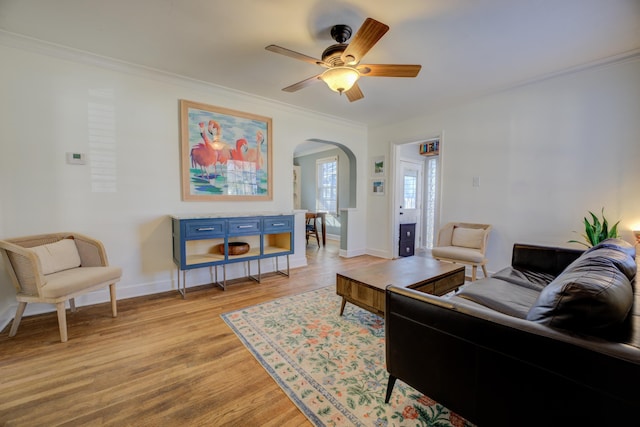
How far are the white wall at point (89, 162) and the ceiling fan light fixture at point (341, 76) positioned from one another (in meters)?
1.82

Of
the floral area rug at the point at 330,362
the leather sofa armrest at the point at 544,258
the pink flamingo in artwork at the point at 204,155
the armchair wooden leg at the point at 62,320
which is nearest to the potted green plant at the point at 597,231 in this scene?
the leather sofa armrest at the point at 544,258

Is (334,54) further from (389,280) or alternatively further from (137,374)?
(137,374)

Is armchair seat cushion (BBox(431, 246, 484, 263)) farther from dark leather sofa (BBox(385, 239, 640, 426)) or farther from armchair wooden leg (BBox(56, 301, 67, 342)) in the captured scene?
armchair wooden leg (BBox(56, 301, 67, 342))

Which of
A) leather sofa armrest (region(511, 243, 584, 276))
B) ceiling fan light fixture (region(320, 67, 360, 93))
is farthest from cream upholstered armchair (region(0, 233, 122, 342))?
leather sofa armrest (region(511, 243, 584, 276))

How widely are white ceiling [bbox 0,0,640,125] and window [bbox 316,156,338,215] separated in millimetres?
3804

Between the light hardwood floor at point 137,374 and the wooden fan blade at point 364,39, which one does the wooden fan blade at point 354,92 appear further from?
the light hardwood floor at point 137,374

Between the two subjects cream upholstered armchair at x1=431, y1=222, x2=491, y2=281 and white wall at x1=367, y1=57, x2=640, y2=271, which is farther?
cream upholstered armchair at x1=431, y1=222, x2=491, y2=281

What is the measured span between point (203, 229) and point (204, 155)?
0.97 meters

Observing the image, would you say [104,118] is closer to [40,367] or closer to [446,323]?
[40,367]

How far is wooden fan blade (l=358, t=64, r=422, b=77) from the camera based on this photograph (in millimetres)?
2096

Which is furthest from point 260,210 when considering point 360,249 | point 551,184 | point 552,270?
point 551,184

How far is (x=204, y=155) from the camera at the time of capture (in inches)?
129

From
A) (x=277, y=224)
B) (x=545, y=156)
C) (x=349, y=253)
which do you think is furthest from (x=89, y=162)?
(x=545, y=156)

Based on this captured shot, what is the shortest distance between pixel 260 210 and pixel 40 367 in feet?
8.32
